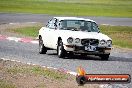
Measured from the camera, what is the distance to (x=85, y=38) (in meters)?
18.8

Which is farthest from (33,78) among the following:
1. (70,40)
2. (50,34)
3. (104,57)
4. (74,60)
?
(50,34)

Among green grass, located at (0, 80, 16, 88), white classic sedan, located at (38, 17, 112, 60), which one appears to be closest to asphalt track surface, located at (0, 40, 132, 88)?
white classic sedan, located at (38, 17, 112, 60)

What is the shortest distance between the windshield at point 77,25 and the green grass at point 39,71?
5343 mm

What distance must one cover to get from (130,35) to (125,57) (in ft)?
38.7

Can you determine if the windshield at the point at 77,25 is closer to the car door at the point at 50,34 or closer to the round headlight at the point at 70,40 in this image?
the car door at the point at 50,34

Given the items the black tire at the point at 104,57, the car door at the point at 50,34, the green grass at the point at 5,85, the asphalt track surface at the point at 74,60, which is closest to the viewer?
the green grass at the point at 5,85

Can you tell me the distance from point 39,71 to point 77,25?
626 cm

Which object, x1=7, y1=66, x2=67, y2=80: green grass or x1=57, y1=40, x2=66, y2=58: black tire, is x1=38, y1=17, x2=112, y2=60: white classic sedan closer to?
x1=57, y1=40, x2=66, y2=58: black tire

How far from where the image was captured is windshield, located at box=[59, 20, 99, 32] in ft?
66.1

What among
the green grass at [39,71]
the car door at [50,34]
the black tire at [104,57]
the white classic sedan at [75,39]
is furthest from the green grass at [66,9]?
the green grass at [39,71]

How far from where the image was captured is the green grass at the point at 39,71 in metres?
13.3

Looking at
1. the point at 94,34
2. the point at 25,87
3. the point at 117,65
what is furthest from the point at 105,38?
the point at 25,87

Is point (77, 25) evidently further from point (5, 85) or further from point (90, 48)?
point (5, 85)

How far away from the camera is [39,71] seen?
561 inches
